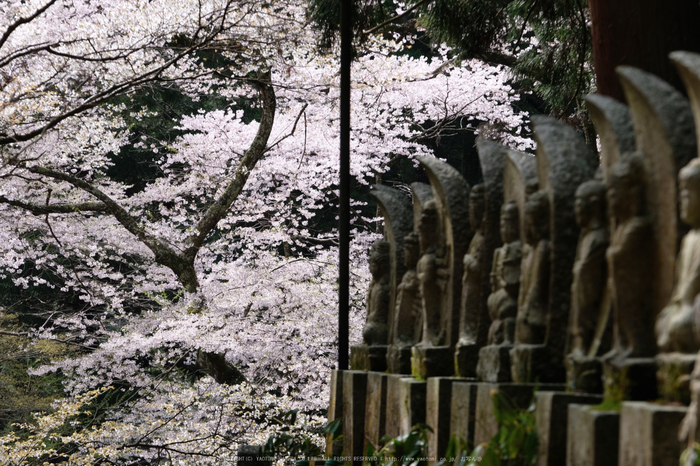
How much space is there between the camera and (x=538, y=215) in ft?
9.17

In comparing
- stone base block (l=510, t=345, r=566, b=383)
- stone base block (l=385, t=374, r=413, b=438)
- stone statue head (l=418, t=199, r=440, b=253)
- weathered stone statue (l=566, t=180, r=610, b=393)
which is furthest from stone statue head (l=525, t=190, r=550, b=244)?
stone base block (l=385, t=374, r=413, b=438)

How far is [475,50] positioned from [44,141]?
573 centimetres

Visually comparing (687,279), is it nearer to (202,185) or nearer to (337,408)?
(337,408)

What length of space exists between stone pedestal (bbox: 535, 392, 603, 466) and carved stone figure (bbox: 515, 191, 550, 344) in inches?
14.4

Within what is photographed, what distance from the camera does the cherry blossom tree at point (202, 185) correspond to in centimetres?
864

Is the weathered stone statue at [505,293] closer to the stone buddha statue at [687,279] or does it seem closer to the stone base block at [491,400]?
the stone base block at [491,400]

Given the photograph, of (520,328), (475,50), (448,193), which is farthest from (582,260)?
(475,50)

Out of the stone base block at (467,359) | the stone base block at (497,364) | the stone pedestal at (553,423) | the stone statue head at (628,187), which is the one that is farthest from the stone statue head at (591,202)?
the stone base block at (467,359)

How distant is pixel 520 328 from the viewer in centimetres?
280

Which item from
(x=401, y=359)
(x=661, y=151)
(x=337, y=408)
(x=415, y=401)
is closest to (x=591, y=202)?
(x=661, y=151)

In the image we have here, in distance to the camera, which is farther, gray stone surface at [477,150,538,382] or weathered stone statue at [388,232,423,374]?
weathered stone statue at [388,232,423,374]

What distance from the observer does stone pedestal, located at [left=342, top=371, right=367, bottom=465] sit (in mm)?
4352

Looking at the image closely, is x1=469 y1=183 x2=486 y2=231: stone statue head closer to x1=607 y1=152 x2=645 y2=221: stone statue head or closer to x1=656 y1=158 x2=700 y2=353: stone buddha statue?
x1=607 y1=152 x2=645 y2=221: stone statue head

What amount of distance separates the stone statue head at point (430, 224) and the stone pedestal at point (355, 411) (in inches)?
38.0
